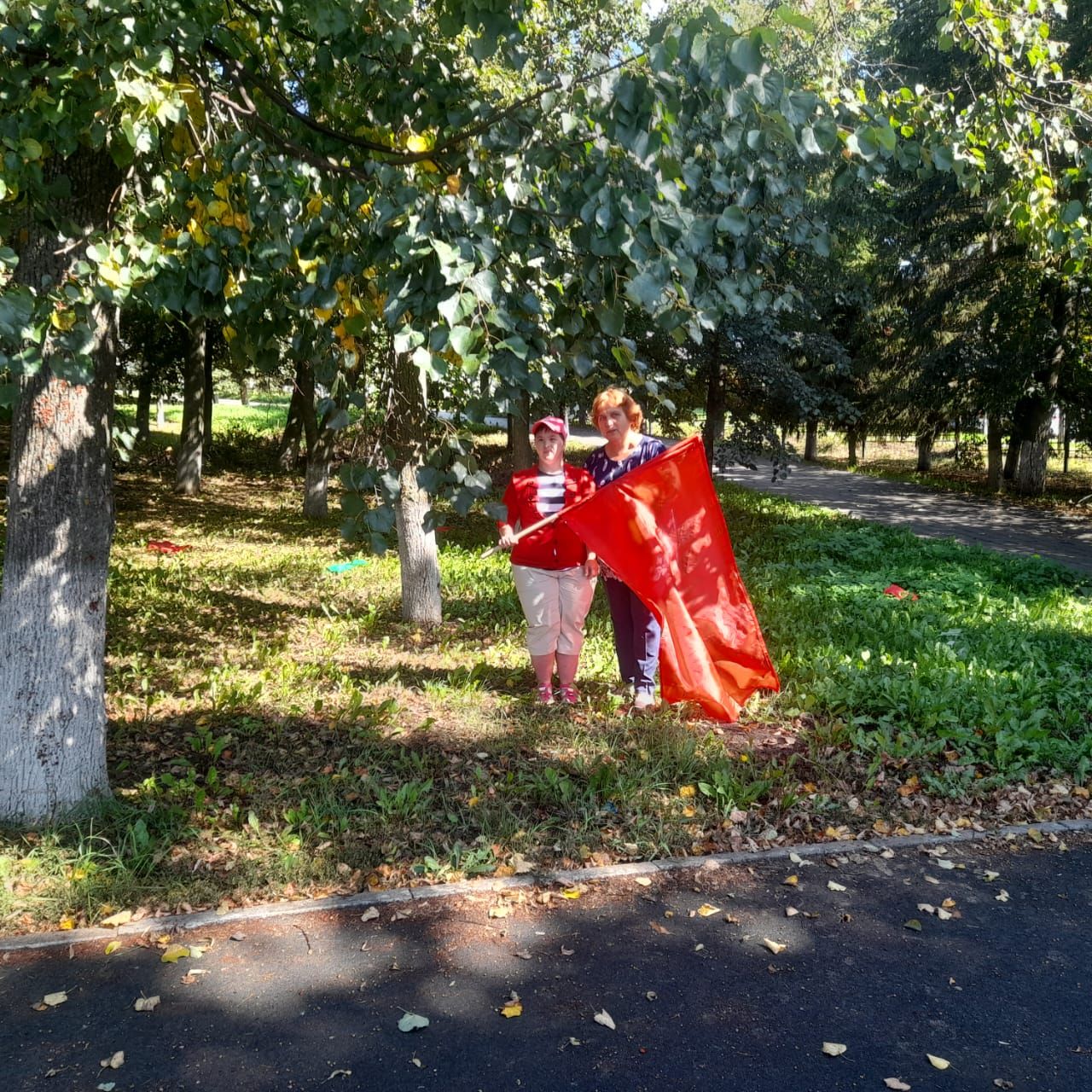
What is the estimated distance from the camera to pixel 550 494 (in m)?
5.92

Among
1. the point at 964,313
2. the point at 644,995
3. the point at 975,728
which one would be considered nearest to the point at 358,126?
the point at 644,995

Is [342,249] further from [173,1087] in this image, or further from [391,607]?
[391,607]

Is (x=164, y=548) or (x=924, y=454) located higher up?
(x=924, y=454)

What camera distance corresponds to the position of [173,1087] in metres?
2.92

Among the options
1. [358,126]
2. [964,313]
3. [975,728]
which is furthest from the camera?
[964,313]

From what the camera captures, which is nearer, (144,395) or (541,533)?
(541,533)

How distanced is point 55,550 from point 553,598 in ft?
9.22

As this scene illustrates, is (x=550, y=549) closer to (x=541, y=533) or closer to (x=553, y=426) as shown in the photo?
(x=541, y=533)

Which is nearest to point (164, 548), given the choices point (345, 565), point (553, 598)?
point (345, 565)

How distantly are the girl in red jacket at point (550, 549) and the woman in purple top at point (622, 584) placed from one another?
0.15 meters

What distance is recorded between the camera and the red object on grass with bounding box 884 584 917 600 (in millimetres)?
9516

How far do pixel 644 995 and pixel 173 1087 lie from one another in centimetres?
156

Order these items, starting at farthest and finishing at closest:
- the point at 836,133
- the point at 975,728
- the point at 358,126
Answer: the point at 975,728 < the point at 358,126 < the point at 836,133

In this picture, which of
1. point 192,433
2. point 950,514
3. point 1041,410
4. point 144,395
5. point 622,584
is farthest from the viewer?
point 144,395
